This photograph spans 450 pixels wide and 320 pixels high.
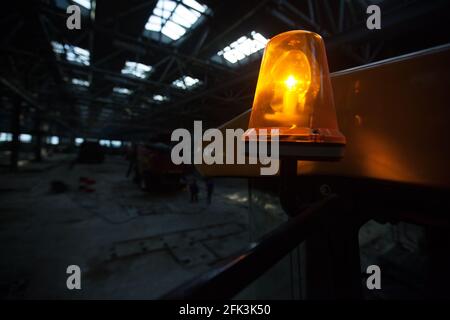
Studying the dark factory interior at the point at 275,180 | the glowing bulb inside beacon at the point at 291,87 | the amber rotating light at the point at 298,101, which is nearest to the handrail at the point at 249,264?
the dark factory interior at the point at 275,180

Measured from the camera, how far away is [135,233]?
4762 millimetres

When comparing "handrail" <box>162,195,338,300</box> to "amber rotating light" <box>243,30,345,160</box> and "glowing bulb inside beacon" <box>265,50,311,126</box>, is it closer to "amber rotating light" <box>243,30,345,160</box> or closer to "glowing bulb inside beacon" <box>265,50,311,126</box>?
"amber rotating light" <box>243,30,345,160</box>

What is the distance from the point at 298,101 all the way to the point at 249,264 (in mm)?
596

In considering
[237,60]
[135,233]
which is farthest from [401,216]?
[237,60]

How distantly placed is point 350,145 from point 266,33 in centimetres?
512

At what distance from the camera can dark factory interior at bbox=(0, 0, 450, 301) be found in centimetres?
75

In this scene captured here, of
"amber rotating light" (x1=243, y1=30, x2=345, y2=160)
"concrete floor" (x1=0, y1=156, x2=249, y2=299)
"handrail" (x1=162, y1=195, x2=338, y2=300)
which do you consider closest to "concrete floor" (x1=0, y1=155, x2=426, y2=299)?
"concrete floor" (x1=0, y1=156, x2=249, y2=299)

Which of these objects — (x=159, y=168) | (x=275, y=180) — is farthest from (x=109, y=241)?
(x=159, y=168)

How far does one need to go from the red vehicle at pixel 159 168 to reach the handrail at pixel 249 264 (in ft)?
27.3

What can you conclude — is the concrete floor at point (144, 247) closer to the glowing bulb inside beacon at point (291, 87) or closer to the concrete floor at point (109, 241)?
the concrete floor at point (109, 241)

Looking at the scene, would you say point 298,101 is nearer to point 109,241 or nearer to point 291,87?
point 291,87

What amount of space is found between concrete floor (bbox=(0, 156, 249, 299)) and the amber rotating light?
122 inches

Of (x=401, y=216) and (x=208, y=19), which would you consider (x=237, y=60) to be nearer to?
(x=208, y=19)

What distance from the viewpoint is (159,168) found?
8.55 m
